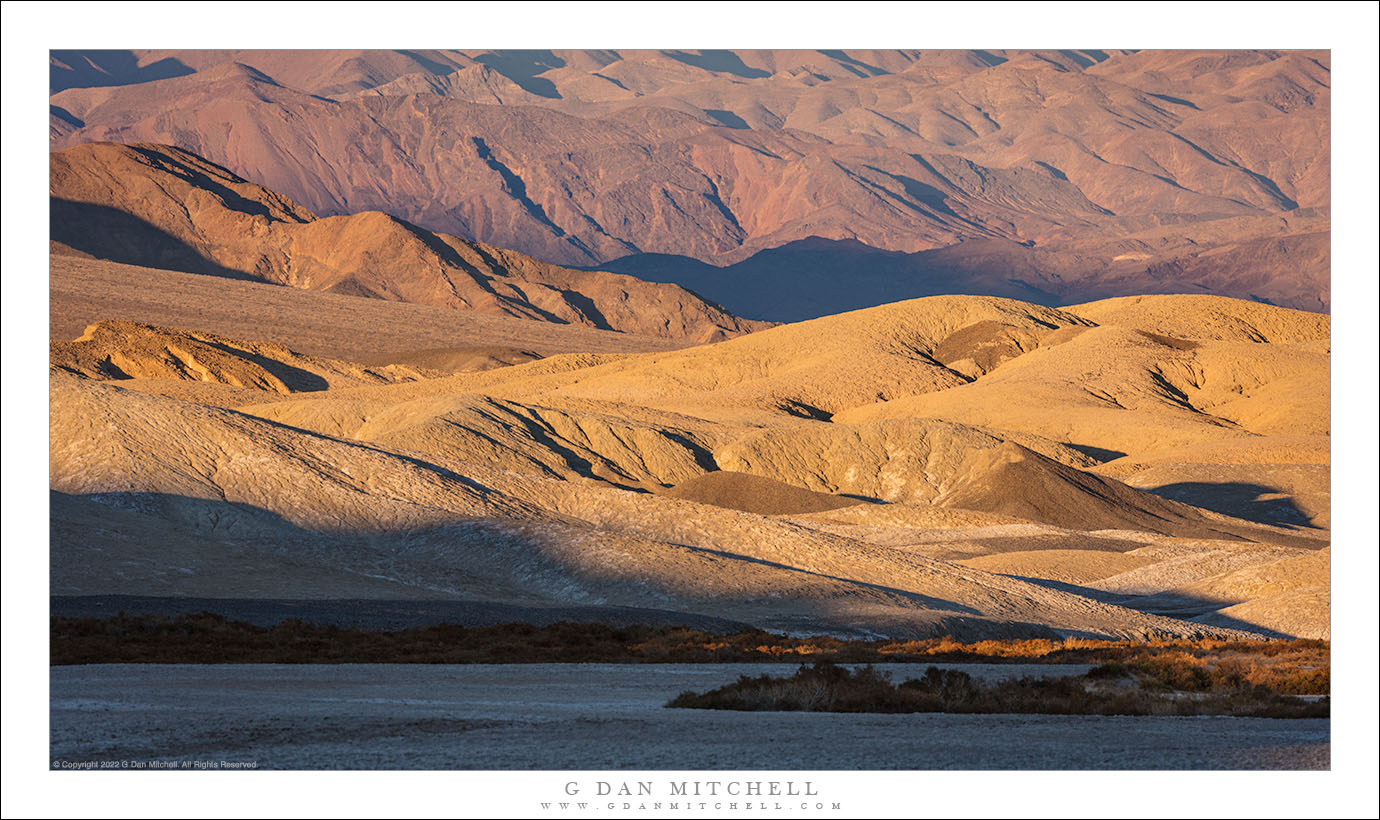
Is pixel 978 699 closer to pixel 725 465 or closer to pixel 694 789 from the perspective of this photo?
pixel 694 789

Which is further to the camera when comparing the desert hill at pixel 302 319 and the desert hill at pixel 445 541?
the desert hill at pixel 302 319

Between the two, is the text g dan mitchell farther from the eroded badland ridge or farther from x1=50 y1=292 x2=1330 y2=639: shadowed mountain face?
x1=50 y1=292 x2=1330 y2=639: shadowed mountain face

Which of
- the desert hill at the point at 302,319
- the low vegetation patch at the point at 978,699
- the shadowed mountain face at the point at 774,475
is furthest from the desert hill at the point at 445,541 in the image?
the desert hill at the point at 302,319

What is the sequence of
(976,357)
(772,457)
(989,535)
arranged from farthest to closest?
(976,357) → (772,457) → (989,535)

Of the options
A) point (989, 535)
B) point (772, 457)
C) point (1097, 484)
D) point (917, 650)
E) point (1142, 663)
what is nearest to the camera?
point (1142, 663)

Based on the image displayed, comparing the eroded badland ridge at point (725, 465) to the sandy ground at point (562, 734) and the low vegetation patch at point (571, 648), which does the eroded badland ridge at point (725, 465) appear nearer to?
the low vegetation patch at point (571, 648)

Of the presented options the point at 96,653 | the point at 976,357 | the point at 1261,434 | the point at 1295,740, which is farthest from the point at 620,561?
the point at 976,357

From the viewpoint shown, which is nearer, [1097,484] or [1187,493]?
[1097,484]

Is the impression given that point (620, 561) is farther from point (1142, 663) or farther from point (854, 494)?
point (854, 494)
